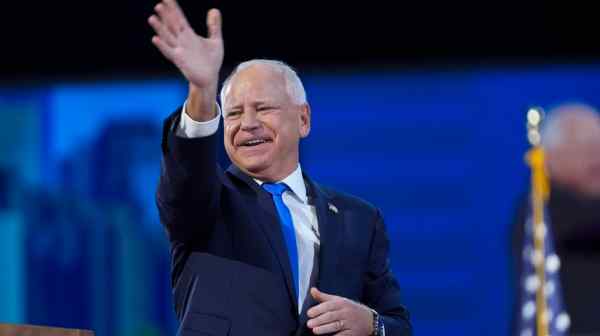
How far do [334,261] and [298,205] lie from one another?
0.18 metres

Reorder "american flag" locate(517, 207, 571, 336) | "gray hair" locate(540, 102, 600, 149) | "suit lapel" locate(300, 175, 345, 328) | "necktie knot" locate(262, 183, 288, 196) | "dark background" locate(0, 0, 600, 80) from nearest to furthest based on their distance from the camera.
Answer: "suit lapel" locate(300, 175, 345, 328), "necktie knot" locate(262, 183, 288, 196), "american flag" locate(517, 207, 571, 336), "gray hair" locate(540, 102, 600, 149), "dark background" locate(0, 0, 600, 80)

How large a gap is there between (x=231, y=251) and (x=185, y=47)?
492 millimetres

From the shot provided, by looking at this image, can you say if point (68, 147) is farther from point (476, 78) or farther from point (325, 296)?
point (325, 296)

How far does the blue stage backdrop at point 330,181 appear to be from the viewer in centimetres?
527

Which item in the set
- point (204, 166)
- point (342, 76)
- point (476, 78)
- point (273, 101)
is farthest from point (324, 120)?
point (204, 166)

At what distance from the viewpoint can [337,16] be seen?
557 centimetres

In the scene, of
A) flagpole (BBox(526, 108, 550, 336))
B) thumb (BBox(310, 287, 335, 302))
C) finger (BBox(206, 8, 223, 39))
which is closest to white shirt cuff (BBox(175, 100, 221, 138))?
finger (BBox(206, 8, 223, 39))

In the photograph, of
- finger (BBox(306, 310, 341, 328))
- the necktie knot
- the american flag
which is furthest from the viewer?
the american flag

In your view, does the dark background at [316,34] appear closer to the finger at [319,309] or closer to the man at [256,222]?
the man at [256,222]

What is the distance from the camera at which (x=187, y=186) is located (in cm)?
234

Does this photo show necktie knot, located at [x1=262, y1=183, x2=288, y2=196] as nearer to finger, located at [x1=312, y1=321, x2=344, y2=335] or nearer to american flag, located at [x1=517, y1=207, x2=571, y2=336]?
finger, located at [x1=312, y1=321, x2=344, y2=335]

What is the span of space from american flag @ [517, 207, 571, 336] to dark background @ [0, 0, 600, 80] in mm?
909

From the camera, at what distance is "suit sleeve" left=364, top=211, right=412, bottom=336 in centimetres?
268

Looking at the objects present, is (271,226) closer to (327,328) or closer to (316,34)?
(327,328)
